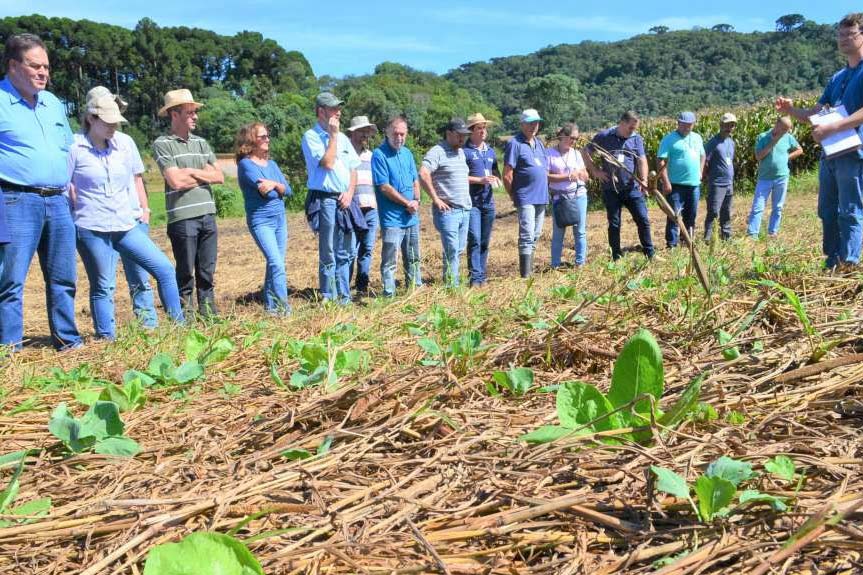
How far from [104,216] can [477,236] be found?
145 inches

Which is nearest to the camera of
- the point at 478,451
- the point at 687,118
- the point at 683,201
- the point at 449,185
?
the point at 478,451

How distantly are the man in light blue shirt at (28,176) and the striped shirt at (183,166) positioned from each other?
109cm

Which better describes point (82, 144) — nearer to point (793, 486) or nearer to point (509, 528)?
point (509, 528)

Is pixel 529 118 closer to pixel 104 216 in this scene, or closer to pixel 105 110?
pixel 105 110

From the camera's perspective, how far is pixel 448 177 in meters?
6.58

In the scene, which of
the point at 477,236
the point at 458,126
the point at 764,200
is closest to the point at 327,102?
Result: the point at 458,126

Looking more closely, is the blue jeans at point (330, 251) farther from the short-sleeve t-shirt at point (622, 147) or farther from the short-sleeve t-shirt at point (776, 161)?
the short-sleeve t-shirt at point (776, 161)

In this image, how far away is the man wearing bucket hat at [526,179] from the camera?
7.11 meters

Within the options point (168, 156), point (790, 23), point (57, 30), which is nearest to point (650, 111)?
point (790, 23)

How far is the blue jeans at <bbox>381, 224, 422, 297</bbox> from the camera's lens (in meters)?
6.23

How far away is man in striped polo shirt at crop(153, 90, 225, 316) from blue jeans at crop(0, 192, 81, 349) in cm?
111

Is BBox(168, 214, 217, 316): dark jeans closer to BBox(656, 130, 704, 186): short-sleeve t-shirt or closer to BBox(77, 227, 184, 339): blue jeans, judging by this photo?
BBox(77, 227, 184, 339): blue jeans

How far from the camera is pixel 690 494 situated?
53.4 inches

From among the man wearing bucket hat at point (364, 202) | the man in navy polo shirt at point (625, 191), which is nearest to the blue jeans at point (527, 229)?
the man in navy polo shirt at point (625, 191)
